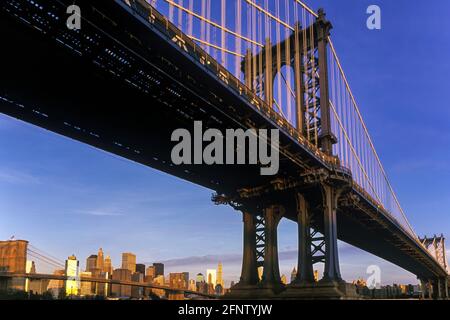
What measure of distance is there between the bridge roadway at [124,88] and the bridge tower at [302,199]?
2677 mm

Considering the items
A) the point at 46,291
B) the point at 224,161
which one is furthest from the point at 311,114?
the point at 46,291

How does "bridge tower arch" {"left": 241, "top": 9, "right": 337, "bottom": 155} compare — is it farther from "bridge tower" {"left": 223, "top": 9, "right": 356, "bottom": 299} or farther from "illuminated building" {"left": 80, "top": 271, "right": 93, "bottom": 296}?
"illuminated building" {"left": 80, "top": 271, "right": 93, "bottom": 296}

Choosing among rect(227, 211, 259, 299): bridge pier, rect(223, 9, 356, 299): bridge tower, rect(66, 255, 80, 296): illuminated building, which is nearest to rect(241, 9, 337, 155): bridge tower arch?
rect(223, 9, 356, 299): bridge tower

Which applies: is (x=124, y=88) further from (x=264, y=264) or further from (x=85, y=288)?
(x=85, y=288)

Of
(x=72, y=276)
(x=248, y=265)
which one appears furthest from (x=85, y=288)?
(x=248, y=265)

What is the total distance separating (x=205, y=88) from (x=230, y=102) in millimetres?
2586

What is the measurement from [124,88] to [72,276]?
143 feet

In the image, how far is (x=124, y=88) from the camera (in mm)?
27203

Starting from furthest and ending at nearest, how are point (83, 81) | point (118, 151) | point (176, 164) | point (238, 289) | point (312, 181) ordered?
point (238, 289) < point (312, 181) < point (176, 164) < point (118, 151) < point (83, 81)

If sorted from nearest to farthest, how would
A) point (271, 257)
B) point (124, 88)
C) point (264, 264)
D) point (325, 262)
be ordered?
point (124, 88) < point (325, 262) < point (271, 257) < point (264, 264)

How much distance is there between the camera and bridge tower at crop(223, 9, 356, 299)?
42.2 meters

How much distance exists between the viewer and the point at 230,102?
30.3 metres

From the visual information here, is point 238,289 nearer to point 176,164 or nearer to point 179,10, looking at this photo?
point 176,164

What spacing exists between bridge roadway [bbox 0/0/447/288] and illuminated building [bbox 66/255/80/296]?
2952 cm
